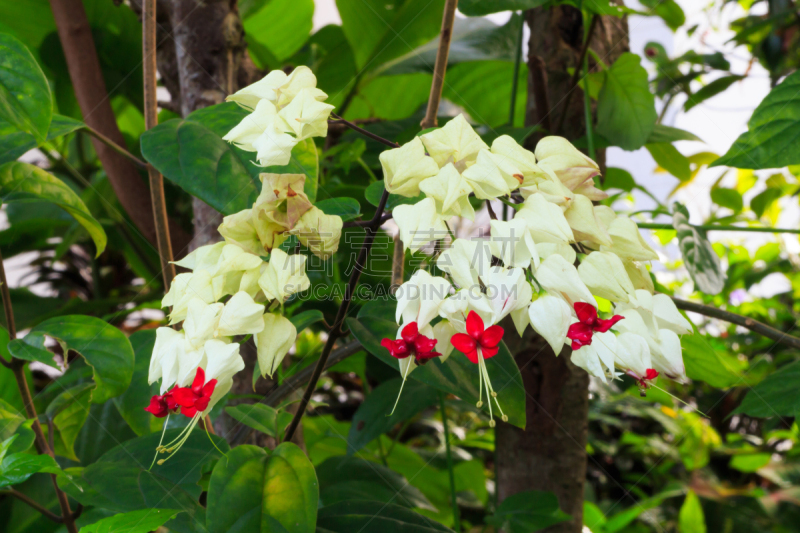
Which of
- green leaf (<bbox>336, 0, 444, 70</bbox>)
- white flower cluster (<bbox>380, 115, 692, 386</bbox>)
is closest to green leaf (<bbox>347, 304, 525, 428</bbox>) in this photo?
white flower cluster (<bbox>380, 115, 692, 386</bbox>)

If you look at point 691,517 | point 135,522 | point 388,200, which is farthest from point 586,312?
point 691,517

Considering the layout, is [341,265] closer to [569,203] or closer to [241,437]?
[241,437]

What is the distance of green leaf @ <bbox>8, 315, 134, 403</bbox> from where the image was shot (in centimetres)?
33

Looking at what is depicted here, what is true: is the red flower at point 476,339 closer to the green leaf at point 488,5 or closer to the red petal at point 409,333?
the red petal at point 409,333

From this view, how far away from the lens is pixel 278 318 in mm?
249

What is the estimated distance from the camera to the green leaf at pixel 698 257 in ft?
1.62

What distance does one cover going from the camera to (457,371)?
29 cm

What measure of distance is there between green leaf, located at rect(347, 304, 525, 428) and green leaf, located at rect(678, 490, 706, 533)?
2.84 feet

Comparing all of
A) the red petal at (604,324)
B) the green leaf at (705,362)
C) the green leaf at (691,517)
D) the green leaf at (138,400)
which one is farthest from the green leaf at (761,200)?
the green leaf at (138,400)

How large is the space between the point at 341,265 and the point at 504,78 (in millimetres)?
368

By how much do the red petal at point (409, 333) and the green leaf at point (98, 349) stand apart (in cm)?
22

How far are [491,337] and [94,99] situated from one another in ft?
1.77

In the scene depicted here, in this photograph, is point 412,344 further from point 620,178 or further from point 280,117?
point 620,178

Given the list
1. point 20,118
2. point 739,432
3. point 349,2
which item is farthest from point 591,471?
point 20,118
